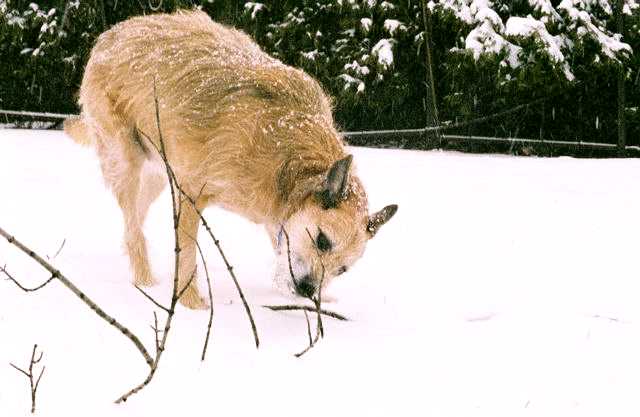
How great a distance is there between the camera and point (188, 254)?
4.14 meters

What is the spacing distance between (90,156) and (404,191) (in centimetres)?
472

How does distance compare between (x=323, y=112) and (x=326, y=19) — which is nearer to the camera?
(x=323, y=112)

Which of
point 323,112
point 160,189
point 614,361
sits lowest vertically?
point 614,361

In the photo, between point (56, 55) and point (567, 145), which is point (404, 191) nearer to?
point (567, 145)

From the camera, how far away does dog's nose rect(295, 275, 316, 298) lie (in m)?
3.66

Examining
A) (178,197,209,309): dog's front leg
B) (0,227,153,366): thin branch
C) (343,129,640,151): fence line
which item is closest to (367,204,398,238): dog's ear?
(178,197,209,309): dog's front leg

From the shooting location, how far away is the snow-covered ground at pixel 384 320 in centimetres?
264

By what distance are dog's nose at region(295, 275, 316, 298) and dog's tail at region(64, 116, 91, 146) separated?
8.29ft

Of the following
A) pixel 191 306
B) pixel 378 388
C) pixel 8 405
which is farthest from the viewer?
pixel 191 306

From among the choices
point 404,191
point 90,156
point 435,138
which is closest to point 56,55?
point 90,156

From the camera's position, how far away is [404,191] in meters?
7.83

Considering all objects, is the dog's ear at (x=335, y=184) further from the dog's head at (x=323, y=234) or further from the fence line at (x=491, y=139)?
the fence line at (x=491, y=139)

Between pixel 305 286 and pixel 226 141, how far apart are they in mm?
1028

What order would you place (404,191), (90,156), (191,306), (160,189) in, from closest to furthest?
(191,306), (160,189), (404,191), (90,156)
